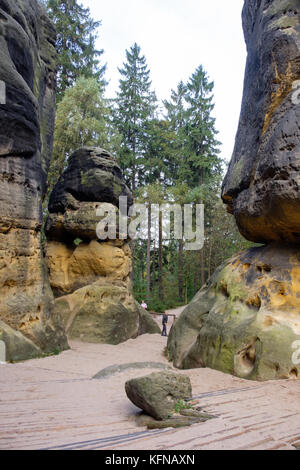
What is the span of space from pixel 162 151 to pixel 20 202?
21.9 meters

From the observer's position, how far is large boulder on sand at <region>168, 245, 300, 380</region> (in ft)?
19.1

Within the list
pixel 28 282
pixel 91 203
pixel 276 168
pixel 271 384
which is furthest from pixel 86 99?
pixel 271 384

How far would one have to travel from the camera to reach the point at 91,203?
13.4 metres

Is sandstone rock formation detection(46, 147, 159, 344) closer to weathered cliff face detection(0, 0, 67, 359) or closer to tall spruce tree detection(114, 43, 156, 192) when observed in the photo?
weathered cliff face detection(0, 0, 67, 359)

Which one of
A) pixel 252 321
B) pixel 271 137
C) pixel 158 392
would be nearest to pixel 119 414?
pixel 158 392

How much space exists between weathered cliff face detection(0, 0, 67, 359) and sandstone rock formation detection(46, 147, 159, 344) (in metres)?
2.99

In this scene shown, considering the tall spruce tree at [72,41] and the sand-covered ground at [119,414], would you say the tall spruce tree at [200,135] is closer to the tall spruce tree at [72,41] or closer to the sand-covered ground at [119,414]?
the tall spruce tree at [72,41]

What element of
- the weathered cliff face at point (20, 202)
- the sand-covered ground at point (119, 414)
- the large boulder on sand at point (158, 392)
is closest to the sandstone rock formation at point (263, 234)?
the sand-covered ground at point (119, 414)

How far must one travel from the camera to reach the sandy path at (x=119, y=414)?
2852 mm

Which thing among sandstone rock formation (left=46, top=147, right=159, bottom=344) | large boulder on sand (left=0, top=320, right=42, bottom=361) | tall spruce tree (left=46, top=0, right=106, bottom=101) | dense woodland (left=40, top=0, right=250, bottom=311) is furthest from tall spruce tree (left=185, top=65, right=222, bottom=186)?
large boulder on sand (left=0, top=320, right=42, bottom=361)

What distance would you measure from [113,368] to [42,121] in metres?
10.7

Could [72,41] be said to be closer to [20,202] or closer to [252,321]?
[20,202]

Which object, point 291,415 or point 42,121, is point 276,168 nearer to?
point 291,415

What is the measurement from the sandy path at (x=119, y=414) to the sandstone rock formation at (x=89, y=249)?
6450 millimetres
